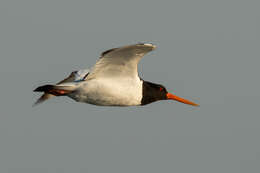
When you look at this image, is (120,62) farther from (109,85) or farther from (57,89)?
(57,89)

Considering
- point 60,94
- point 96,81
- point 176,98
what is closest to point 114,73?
point 96,81

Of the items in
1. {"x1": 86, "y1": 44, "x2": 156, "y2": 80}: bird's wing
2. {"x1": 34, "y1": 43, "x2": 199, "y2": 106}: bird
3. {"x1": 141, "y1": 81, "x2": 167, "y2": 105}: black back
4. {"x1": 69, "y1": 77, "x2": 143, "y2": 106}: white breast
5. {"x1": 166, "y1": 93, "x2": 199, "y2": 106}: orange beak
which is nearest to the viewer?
{"x1": 86, "y1": 44, "x2": 156, "y2": 80}: bird's wing

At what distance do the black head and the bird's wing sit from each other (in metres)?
0.78

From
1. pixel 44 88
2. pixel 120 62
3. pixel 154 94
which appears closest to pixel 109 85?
pixel 120 62

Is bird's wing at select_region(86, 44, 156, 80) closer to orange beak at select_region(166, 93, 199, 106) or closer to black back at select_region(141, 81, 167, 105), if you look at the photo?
black back at select_region(141, 81, 167, 105)

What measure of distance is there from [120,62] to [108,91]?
871 mm

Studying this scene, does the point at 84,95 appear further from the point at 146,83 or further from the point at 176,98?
the point at 176,98

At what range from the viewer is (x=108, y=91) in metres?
13.0

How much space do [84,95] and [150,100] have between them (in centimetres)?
196

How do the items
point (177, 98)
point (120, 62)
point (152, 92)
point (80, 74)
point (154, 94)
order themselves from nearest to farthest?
point (120, 62) < point (152, 92) < point (154, 94) < point (80, 74) < point (177, 98)

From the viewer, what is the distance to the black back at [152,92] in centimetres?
1370

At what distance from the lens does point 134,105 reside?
13.6 m

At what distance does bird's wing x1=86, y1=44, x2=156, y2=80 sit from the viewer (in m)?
11.6

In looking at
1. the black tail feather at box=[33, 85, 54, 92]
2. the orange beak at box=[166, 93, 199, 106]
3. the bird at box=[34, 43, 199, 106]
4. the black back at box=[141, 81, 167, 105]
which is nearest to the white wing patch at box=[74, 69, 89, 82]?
the bird at box=[34, 43, 199, 106]
